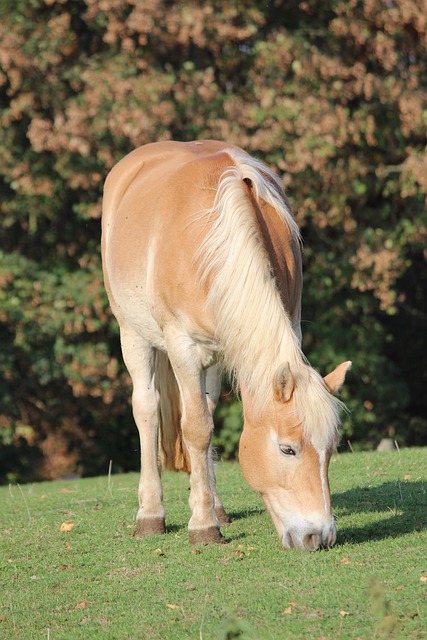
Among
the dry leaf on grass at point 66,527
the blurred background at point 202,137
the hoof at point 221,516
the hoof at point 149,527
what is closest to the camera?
the hoof at point 149,527

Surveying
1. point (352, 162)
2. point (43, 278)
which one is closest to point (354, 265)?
point (352, 162)

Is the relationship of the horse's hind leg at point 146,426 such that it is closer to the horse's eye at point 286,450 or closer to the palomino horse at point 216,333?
the palomino horse at point 216,333

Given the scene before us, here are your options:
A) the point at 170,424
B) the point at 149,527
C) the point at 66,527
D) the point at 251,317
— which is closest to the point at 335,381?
the point at 251,317

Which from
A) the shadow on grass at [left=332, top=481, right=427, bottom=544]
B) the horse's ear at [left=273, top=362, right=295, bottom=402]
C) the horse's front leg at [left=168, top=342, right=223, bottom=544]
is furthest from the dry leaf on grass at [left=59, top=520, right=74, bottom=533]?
the horse's ear at [left=273, top=362, right=295, bottom=402]

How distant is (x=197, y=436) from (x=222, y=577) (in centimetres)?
91

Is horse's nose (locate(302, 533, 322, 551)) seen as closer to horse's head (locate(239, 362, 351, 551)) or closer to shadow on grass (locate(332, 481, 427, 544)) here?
Result: horse's head (locate(239, 362, 351, 551))

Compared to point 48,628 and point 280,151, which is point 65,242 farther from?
Result: point 48,628

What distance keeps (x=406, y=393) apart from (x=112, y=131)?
6.18 metres

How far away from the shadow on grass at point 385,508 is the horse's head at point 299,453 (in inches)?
19.1

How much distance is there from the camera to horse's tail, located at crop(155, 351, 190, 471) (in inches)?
246

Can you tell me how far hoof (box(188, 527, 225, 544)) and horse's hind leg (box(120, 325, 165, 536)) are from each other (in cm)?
47

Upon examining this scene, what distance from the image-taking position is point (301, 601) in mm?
4137

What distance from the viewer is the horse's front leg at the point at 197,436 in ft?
17.4

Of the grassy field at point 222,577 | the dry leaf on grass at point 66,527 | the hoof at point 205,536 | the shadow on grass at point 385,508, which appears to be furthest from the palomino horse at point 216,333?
the shadow on grass at point 385,508
